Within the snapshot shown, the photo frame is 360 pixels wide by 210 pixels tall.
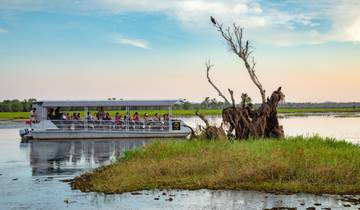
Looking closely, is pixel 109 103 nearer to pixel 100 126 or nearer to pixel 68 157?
pixel 100 126

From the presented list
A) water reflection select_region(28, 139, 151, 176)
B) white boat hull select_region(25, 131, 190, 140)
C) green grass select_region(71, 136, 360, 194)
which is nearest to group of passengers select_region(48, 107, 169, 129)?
white boat hull select_region(25, 131, 190, 140)

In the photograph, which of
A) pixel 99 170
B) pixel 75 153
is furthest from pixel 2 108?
pixel 99 170

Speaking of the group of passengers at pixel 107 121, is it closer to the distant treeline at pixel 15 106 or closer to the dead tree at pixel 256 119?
the dead tree at pixel 256 119

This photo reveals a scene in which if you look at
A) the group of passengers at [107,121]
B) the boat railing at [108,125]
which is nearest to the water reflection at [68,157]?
the boat railing at [108,125]

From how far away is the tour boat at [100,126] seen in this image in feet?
138

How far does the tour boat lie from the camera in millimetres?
42188

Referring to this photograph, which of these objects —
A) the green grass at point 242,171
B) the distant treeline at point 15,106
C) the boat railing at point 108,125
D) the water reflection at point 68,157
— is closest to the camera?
the green grass at point 242,171

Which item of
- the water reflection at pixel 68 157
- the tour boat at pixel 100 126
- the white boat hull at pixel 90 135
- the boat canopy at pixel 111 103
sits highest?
the boat canopy at pixel 111 103

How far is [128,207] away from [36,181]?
20.5 feet

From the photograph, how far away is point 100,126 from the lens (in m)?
43.4

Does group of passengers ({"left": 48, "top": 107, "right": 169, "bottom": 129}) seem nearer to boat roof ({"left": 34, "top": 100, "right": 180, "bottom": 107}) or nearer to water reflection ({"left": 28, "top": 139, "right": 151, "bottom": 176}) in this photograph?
boat roof ({"left": 34, "top": 100, "right": 180, "bottom": 107})

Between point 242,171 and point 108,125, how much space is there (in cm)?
2684

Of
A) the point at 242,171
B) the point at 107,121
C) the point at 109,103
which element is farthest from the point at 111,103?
the point at 242,171

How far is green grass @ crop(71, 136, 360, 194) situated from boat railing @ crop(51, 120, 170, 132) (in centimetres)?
2100
